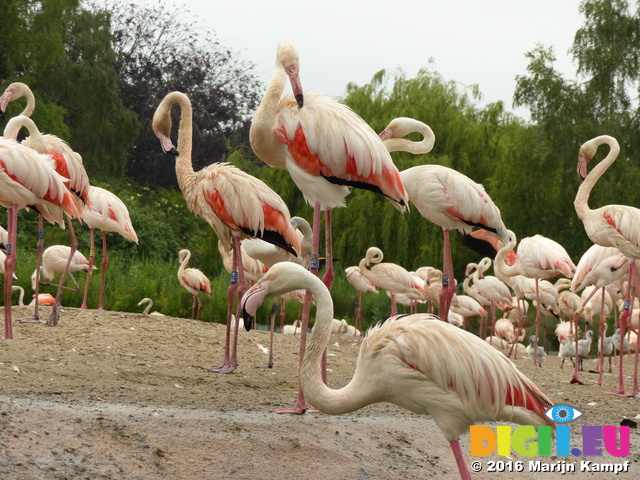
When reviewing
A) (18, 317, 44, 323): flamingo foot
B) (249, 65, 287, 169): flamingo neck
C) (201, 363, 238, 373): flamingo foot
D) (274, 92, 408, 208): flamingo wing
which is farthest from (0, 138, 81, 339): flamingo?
(274, 92, 408, 208): flamingo wing

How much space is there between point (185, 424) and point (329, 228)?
1749 millimetres

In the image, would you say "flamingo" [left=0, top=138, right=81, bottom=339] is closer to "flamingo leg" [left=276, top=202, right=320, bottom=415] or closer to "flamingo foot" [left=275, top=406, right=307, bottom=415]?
"flamingo leg" [left=276, top=202, right=320, bottom=415]

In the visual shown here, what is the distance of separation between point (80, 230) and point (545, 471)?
14955 millimetres

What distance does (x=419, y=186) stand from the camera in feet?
23.2

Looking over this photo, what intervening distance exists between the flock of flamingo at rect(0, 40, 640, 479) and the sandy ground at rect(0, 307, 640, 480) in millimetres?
322

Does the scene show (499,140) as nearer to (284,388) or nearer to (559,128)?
(559,128)

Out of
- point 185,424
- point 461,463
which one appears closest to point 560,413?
point 461,463

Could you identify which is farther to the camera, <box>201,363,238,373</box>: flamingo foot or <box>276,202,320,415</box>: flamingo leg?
<box>201,363,238,373</box>: flamingo foot

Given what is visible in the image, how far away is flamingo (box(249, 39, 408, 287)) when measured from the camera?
527 centimetres

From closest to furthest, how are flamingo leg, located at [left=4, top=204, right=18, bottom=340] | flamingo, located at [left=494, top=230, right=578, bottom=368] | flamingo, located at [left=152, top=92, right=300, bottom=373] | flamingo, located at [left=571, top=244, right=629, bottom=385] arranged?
flamingo, located at [left=152, top=92, right=300, bottom=373] < flamingo leg, located at [left=4, top=204, right=18, bottom=340] < flamingo, located at [left=571, top=244, right=629, bottom=385] < flamingo, located at [left=494, top=230, right=578, bottom=368]

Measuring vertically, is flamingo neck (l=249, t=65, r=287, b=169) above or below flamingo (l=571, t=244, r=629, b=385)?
above

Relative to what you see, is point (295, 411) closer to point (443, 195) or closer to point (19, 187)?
point (443, 195)

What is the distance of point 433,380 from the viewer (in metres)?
3.68

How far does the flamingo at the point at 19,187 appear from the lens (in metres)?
6.37
